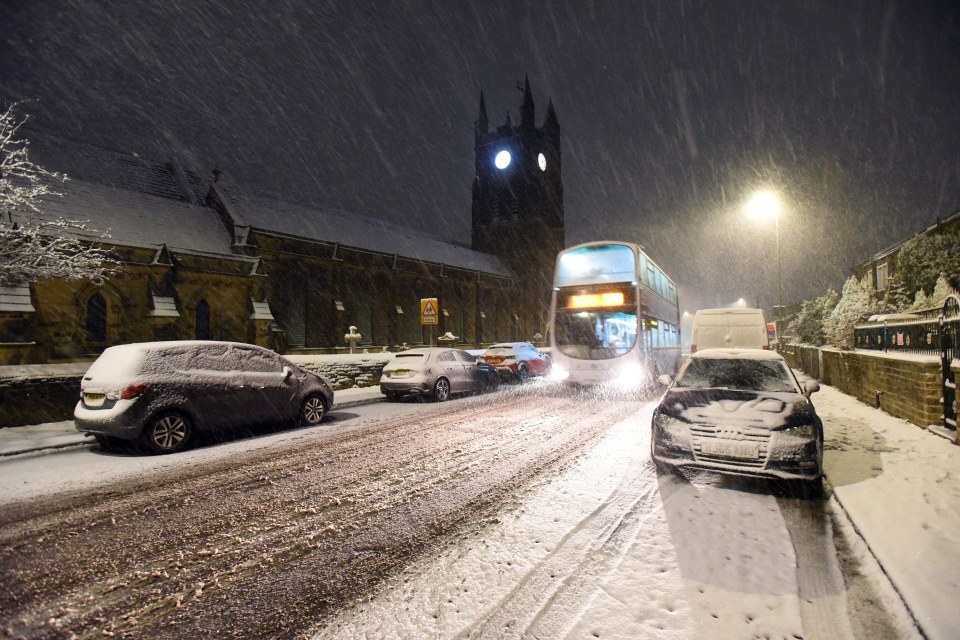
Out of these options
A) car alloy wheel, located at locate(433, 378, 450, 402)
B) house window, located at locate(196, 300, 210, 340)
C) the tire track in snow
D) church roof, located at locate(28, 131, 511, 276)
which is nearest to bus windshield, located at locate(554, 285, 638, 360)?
car alloy wheel, located at locate(433, 378, 450, 402)

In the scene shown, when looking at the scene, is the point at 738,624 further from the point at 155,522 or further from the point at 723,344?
the point at 723,344

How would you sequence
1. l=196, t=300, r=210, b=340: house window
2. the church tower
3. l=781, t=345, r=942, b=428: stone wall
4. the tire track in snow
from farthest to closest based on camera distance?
the church tower
l=196, t=300, r=210, b=340: house window
l=781, t=345, r=942, b=428: stone wall
the tire track in snow

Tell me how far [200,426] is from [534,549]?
646 cm

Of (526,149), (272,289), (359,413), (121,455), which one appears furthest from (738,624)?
(526,149)

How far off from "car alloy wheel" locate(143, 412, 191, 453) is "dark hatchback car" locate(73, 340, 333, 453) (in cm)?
1

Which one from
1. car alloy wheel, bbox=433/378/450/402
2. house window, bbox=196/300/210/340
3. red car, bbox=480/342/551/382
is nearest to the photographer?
car alloy wheel, bbox=433/378/450/402

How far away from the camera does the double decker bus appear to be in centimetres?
1324

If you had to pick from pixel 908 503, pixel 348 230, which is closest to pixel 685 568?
pixel 908 503

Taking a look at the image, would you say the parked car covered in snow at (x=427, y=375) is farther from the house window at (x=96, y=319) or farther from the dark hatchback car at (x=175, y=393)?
the house window at (x=96, y=319)

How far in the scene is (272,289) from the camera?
28.5m

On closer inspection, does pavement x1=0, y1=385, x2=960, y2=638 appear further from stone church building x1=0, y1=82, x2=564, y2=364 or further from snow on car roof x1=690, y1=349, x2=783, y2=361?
stone church building x1=0, y1=82, x2=564, y2=364

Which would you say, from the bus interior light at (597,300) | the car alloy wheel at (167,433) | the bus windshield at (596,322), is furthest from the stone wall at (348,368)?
the car alloy wheel at (167,433)

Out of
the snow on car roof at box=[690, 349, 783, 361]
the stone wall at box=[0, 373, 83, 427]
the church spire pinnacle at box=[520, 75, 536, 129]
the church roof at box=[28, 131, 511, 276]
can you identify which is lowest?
the stone wall at box=[0, 373, 83, 427]

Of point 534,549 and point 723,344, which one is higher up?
point 723,344
